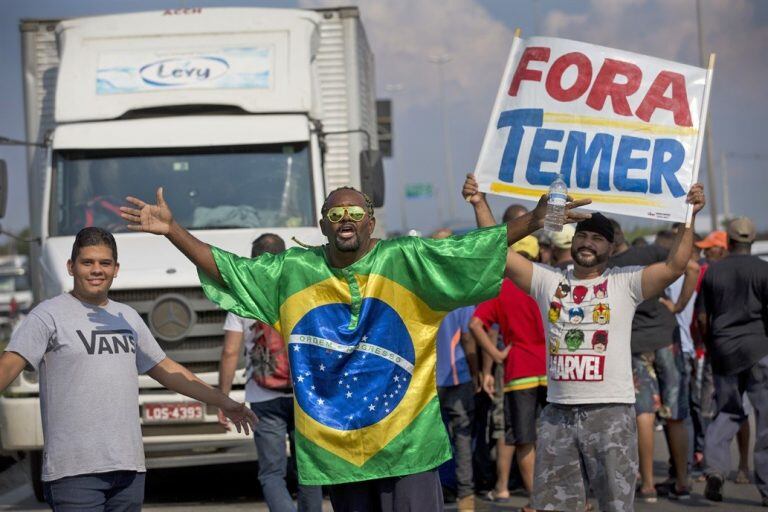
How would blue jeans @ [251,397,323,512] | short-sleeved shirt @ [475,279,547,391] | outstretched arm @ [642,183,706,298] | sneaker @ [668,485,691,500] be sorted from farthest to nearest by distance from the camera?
sneaker @ [668,485,691,500] → short-sleeved shirt @ [475,279,547,391] → blue jeans @ [251,397,323,512] → outstretched arm @ [642,183,706,298]

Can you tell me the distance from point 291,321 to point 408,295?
486 millimetres

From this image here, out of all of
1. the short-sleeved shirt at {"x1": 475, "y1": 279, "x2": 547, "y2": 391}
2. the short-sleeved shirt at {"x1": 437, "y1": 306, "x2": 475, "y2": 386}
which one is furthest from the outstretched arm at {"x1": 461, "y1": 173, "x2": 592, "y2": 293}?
the short-sleeved shirt at {"x1": 437, "y1": 306, "x2": 475, "y2": 386}

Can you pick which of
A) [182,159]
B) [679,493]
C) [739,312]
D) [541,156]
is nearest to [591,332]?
[541,156]

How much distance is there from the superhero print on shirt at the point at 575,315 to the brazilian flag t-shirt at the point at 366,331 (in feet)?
4.67

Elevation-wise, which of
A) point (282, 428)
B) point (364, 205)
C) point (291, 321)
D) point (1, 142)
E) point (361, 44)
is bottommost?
point (282, 428)

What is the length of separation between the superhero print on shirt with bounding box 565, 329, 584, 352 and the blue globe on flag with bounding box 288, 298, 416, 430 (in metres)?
1.67

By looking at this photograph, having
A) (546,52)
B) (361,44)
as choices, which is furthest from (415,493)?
(361,44)

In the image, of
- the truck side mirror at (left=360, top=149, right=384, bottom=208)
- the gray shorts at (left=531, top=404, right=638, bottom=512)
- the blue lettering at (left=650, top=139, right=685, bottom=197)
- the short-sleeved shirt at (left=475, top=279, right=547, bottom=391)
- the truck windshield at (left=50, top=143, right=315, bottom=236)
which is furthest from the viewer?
the truck side mirror at (left=360, top=149, right=384, bottom=208)

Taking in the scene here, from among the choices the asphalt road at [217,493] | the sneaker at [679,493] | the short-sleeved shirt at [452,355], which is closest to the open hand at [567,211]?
the short-sleeved shirt at [452,355]

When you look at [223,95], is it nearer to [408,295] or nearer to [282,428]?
[282,428]

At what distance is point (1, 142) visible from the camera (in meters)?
10.2

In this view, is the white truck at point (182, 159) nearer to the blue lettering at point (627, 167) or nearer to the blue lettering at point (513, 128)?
the blue lettering at point (513, 128)

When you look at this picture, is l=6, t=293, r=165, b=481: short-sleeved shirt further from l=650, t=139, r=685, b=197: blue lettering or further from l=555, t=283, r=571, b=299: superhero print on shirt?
l=650, t=139, r=685, b=197: blue lettering

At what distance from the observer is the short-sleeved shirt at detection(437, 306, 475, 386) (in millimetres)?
9523
